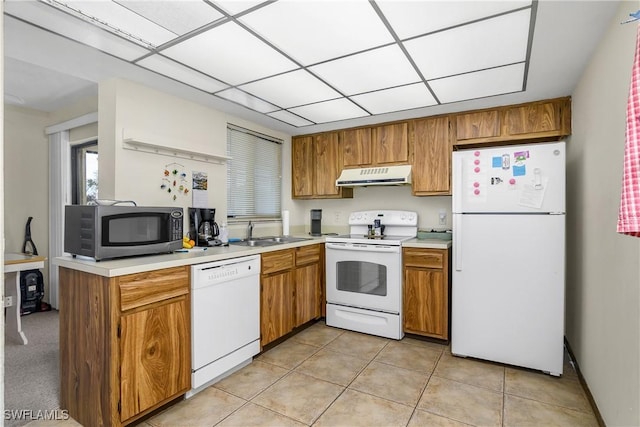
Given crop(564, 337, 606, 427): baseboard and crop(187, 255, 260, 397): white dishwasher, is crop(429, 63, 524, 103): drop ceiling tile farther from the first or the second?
crop(564, 337, 606, 427): baseboard

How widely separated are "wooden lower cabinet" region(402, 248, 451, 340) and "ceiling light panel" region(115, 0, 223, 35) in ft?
8.07

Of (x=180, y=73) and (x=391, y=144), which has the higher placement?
(x=180, y=73)

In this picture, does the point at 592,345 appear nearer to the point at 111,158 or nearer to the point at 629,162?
the point at 629,162

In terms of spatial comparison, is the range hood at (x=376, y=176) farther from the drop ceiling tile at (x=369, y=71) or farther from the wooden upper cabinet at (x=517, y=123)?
the drop ceiling tile at (x=369, y=71)

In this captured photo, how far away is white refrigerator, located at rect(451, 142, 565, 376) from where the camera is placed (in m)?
2.39

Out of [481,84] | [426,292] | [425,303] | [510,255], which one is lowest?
[425,303]

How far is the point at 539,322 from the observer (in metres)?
2.44

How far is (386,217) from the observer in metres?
3.82

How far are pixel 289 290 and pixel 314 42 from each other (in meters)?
2.11

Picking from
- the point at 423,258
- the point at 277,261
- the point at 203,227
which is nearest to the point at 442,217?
the point at 423,258

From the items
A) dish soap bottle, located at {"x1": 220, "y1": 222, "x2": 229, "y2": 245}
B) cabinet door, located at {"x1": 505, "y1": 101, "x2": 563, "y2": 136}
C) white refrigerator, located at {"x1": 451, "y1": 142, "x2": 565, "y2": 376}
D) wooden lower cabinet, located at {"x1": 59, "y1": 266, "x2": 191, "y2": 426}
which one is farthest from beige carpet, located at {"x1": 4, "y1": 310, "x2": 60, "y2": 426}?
cabinet door, located at {"x1": 505, "y1": 101, "x2": 563, "y2": 136}

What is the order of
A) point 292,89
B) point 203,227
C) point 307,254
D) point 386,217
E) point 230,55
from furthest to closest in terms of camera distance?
1. point 386,217
2. point 307,254
3. point 203,227
4. point 292,89
5. point 230,55

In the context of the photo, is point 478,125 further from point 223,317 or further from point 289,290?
point 223,317

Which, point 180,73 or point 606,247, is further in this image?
point 180,73
